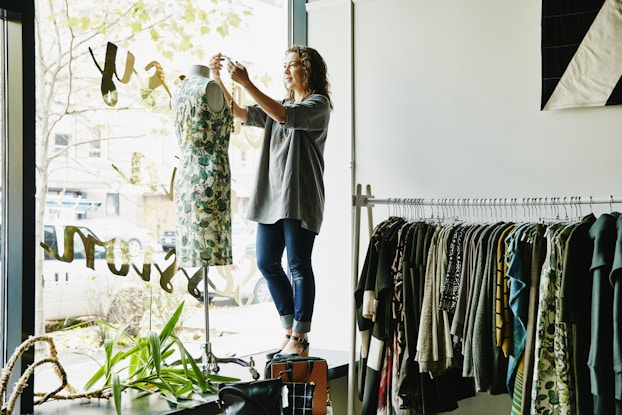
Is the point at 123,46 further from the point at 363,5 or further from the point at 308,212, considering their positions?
the point at 363,5

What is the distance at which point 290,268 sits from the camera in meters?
2.98

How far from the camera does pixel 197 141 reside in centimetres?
246

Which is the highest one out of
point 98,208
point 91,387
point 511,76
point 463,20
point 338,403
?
point 463,20

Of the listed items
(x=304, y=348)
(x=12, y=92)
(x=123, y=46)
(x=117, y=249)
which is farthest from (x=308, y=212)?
(x=12, y=92)

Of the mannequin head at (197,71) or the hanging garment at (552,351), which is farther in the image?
the mannequin head at (197,71)

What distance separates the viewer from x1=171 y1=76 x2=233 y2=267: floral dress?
246 centimetres

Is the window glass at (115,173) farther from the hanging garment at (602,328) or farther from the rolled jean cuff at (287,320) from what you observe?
the hanging garment at (602,328)

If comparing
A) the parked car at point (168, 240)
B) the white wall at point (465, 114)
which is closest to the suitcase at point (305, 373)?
the parked car at point (168, 240)

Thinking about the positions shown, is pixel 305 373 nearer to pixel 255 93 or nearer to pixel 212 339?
pixel 212 339

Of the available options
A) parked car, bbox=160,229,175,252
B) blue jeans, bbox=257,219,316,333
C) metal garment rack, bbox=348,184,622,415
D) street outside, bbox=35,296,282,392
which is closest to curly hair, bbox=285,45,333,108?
metal garment rack, bbox=348,184,622,415

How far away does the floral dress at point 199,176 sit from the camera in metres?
2.46

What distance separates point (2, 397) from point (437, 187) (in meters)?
2.14

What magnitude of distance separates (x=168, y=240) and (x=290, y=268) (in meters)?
0.56

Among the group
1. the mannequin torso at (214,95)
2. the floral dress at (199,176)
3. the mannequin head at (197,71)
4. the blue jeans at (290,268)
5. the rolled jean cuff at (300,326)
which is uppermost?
the mannequin head at (197,71)
